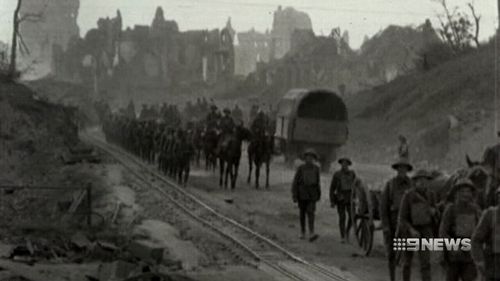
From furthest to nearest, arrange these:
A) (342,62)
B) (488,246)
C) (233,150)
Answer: (342,62) → (233,150) → (488,246)

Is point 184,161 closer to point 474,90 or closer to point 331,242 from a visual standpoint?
point 331,242

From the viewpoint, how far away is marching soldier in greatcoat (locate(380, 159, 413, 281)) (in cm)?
1049

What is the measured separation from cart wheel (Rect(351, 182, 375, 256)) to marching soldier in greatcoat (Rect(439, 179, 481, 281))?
166 inches

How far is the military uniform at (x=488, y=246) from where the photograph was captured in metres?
7.37

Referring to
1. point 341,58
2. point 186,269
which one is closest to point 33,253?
point 186,269

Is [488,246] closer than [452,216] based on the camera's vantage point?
Yes

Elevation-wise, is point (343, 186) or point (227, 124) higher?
point (227, 124)

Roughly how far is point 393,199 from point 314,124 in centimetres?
1893

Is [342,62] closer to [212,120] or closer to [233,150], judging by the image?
[212,120]

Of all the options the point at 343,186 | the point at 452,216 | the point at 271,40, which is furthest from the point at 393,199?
the point at 271,40

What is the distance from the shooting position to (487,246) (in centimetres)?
748

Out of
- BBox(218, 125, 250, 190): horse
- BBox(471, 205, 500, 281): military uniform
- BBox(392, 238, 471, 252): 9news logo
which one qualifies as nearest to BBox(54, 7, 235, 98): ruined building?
BBox(218, 125, 250, 190): horse

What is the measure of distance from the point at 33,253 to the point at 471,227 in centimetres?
664

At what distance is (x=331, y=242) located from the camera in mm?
15367
